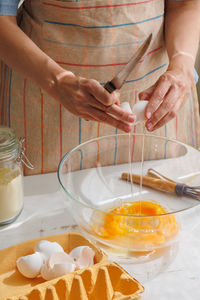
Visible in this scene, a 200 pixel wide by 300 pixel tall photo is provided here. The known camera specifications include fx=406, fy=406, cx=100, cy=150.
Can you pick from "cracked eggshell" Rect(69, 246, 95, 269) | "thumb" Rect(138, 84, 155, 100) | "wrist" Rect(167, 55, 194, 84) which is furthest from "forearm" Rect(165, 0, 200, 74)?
"cracked eggshell" Rect(69, 246, 95, 269)

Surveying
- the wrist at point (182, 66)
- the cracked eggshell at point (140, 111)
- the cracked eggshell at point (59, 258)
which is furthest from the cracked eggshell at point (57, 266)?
the wrist at point (182, 66)

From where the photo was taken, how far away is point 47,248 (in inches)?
32.7

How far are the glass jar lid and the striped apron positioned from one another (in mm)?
286

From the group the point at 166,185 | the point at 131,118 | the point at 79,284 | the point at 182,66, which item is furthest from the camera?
the point at 182,66

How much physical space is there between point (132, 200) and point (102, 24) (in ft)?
1.77

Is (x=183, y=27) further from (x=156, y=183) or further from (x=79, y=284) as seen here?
(x=79, y=284)

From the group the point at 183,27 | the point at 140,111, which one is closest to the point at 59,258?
the point at 140,111

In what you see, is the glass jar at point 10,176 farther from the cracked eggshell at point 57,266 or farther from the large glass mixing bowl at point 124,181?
the cracked eggshell at point 57,266

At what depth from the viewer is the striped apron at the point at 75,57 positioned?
1211mm

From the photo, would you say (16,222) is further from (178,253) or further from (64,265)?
(178,253)

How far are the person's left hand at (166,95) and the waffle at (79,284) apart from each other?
1.20 feet

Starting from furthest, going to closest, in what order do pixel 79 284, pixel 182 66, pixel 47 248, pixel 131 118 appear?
pixel 182 66, pixel 131 118, pixel 47 248, pixel 79 284

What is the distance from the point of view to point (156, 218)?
76 centimetres

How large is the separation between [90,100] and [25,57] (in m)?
0.25
